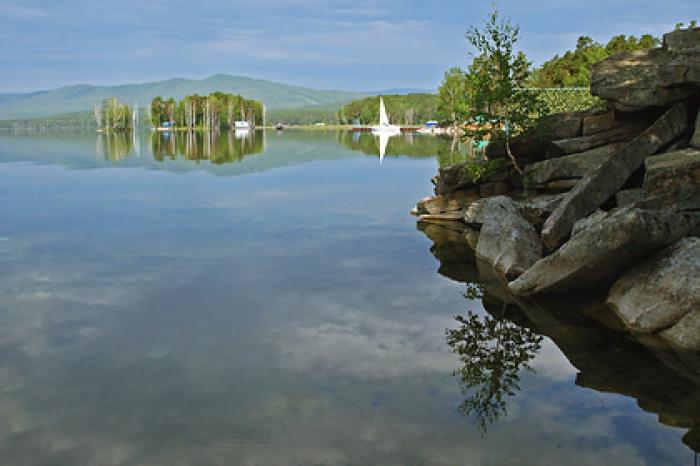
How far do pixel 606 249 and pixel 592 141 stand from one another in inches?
396

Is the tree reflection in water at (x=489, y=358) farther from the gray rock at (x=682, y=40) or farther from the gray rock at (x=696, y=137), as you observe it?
the gray rock at (x=682, y=40)

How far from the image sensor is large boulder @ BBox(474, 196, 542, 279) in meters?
15.7

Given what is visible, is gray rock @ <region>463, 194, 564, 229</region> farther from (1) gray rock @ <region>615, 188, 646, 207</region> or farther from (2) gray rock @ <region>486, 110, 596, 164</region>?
(2) gray rock @ <region>486, 110, 596, 164</region>

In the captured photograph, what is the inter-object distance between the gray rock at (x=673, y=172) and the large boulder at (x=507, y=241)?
2.87 m

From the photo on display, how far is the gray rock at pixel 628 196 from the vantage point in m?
16.5

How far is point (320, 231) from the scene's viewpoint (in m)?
22.9

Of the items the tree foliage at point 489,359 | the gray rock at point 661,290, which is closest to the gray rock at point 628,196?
the gray rock at point 661,290

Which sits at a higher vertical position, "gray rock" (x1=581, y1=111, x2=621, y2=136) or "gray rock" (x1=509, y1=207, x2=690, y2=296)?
"gray rock" (x1=581, y1=111, x2=621, y2=136)

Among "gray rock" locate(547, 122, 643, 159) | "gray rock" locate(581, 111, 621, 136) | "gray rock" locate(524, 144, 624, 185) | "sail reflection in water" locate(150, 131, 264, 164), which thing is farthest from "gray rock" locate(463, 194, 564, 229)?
"sail reflection in water" locate(150, 131, 264, 164)

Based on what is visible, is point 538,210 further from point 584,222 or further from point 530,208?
point 584,222

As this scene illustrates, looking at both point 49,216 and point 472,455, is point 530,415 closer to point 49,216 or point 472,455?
point 472,455

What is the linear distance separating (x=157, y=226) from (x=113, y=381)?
1457 centimetres

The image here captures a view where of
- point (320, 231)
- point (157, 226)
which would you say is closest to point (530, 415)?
point (320, 231)

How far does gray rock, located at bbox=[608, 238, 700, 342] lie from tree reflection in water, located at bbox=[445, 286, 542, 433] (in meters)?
1.83
